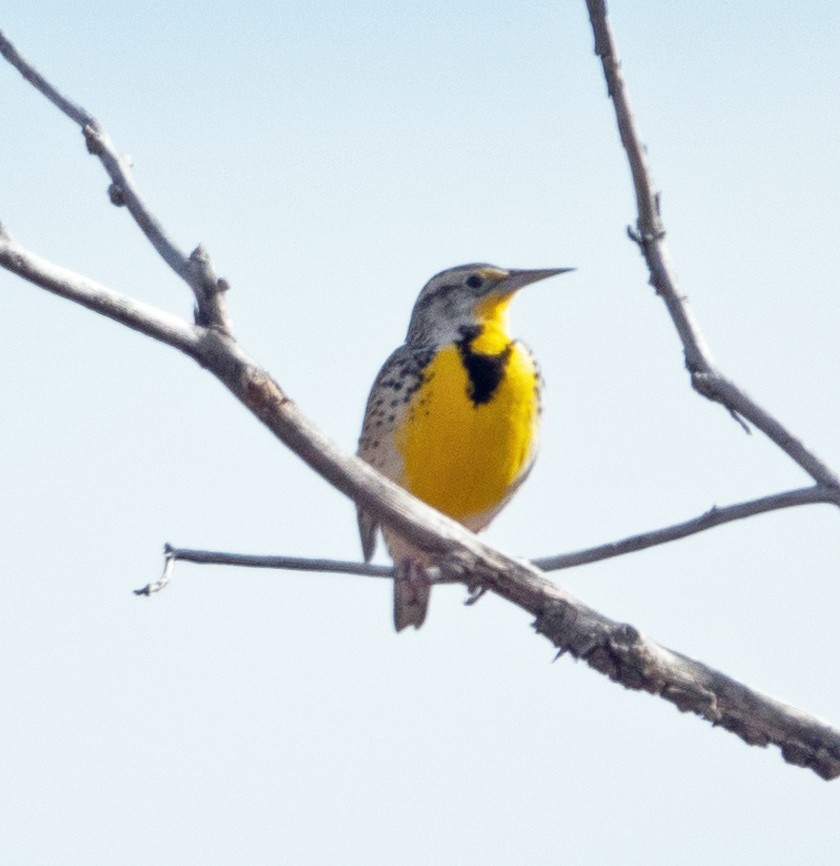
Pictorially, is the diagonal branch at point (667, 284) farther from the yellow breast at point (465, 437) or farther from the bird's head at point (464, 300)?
the bird's head at point (464, 300)

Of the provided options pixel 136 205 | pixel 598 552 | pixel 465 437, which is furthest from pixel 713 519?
pixel 465 437

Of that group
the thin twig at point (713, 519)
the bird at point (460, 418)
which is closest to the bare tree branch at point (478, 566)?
the thin twig at point (713, 519)

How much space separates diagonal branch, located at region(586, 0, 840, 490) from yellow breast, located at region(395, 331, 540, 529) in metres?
2.20

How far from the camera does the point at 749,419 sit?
3.67 meters

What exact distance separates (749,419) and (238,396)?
4.30 ft

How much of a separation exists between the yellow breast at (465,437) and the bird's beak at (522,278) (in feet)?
1.55

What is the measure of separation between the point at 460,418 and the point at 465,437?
3.1 inches


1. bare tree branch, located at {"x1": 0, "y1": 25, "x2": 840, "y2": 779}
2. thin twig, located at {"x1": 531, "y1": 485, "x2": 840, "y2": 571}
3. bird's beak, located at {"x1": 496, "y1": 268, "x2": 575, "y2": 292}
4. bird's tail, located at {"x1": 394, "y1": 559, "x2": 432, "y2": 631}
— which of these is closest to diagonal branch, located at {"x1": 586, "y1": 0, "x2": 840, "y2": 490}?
thin twig, located at {"x1": 531, "y1": 485, "x2": 840, "y2": 571}

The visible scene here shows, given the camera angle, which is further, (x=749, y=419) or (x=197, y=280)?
(x=749, y=419)

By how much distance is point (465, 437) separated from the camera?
19.6 feet

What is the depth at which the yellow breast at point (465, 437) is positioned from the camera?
599 cm

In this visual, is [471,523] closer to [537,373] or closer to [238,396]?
[537,373]

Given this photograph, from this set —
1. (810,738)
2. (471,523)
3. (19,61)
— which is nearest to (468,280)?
(471,523)

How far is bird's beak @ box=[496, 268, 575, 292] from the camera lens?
254 inches
